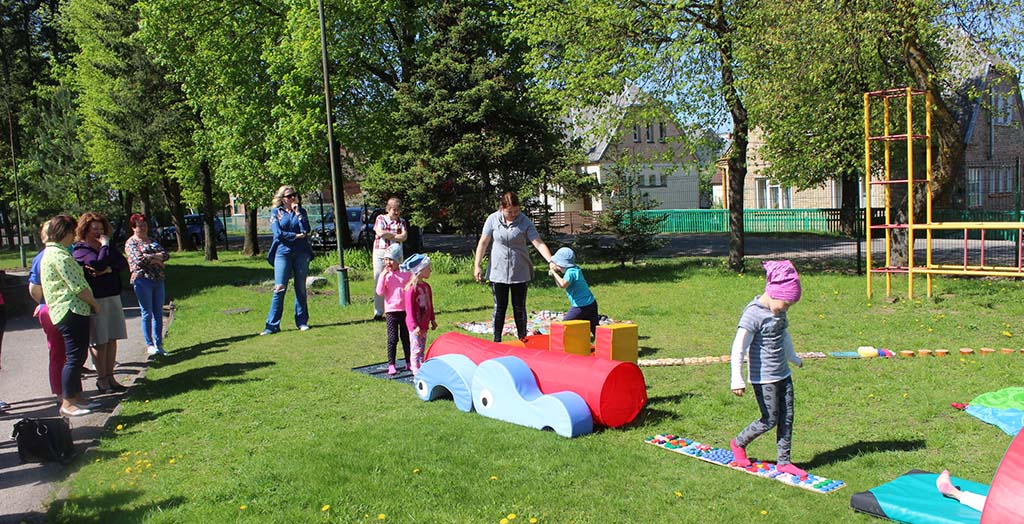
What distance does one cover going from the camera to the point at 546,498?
464cm

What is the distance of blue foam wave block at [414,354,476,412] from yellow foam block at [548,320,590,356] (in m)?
1.04

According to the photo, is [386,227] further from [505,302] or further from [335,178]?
[335,178]

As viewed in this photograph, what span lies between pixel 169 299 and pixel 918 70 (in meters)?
15.6

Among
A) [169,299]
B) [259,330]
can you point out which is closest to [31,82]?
[169,299]

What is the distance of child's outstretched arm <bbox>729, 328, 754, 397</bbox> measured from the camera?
4.91 meters

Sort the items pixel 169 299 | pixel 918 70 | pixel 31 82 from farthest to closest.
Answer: pixel 31 82 → pixel 169 299 → pixel 918 70

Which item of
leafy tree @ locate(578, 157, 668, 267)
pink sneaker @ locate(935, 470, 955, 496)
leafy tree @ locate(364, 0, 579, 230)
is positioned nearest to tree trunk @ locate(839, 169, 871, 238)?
leafy tree @ locate(578, 157, 668, 267)

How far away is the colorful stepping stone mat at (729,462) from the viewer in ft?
15.5

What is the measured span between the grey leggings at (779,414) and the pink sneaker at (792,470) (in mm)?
33

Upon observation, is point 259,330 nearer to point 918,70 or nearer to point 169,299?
point 169,299

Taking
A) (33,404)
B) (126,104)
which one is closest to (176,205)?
(126,104)

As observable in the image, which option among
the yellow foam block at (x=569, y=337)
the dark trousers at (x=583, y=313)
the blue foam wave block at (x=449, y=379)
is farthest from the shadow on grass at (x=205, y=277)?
the yellow foam block at (x=569, y=337)

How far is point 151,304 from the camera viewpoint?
33.7ft

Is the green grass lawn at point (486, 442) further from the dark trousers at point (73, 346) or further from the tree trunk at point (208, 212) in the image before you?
the tree trunk at point (208, 212)
